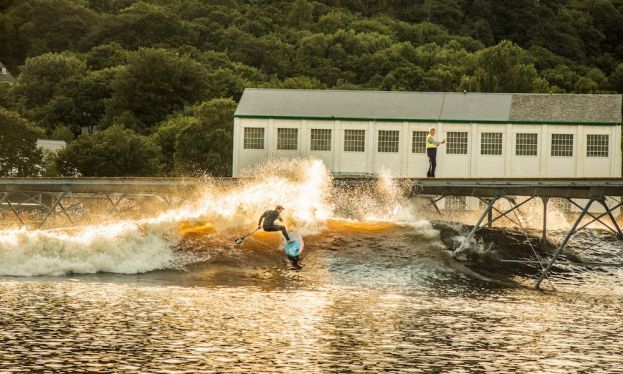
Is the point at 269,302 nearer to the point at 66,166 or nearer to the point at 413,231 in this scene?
the point at 413,231

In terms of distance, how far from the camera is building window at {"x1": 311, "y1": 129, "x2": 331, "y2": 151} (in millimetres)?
83625

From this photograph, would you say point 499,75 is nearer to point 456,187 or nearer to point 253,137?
point 253,137

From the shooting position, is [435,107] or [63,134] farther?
[63,134]

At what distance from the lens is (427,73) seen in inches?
7751

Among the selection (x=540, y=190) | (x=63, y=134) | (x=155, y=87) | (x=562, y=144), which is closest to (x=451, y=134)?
(x=562, y=144)

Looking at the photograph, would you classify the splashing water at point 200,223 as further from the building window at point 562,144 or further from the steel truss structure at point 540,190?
the building window at point 562,144

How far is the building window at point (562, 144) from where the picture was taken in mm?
81812

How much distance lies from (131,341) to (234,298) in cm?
1164

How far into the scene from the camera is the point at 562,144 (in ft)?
269

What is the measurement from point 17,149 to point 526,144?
5372 centimetres

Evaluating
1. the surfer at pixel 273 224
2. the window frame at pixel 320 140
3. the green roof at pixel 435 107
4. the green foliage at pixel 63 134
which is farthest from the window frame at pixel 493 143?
the green foliage at pixel 63 134

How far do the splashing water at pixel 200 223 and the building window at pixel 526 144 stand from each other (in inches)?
530

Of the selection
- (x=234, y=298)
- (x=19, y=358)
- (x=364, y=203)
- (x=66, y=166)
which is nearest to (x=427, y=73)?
(x=66, y=166)

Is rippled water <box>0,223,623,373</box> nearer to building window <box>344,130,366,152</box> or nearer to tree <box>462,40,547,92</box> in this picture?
building window <box>344,130,366,152</box>
